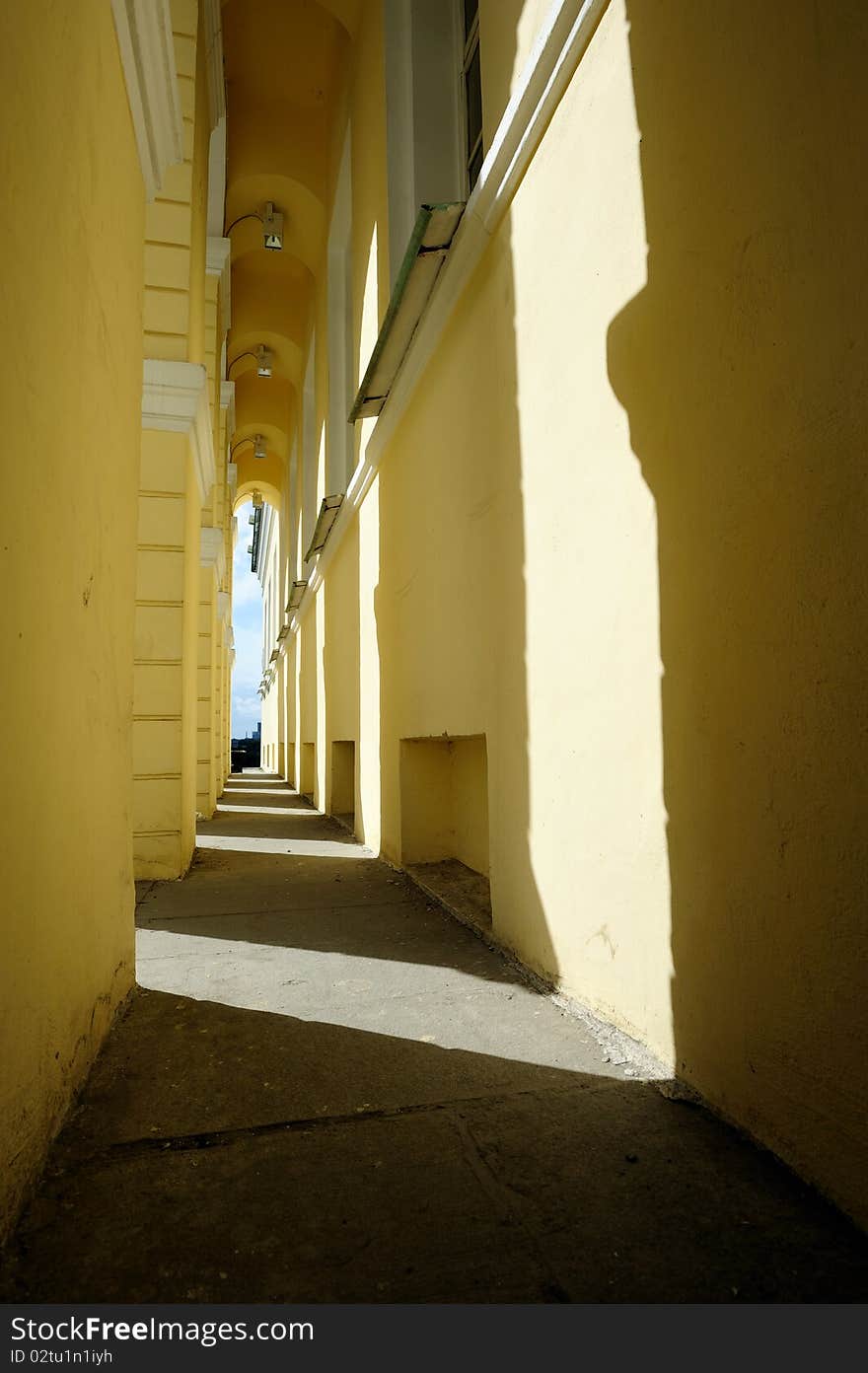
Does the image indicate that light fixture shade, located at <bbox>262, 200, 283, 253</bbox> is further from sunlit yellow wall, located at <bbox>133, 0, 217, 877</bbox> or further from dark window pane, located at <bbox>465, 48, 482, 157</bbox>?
dark window pane, located at <bbox>465, 48, 482, 157</bbox>

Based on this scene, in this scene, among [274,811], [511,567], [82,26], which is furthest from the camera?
[274,811]

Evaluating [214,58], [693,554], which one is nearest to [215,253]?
[214,58]

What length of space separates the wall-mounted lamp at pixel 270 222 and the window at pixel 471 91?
17.0 ft

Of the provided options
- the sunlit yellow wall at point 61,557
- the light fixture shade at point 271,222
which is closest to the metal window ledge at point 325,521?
the light fixture shade at point 271,222

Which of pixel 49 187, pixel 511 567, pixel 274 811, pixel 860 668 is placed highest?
pixel 49 187

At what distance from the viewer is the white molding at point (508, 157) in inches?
119

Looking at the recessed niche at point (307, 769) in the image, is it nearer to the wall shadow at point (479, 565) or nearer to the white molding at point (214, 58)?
the wall shadow at point (479, 565)

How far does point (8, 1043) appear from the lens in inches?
63.5

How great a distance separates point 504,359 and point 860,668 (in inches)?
111

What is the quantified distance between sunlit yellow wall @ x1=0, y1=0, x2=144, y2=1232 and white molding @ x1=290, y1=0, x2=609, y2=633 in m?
1.68

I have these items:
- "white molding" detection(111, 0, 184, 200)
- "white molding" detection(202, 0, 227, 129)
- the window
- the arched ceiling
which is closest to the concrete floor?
"white molding" detection(111, 0, 184, 200)
